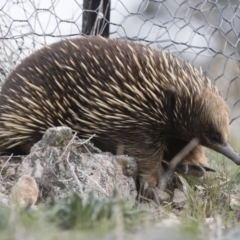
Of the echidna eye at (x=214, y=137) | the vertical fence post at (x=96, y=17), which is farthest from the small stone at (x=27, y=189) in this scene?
the vertical fence post at (x=96, y=17)

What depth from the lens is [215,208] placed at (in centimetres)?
331

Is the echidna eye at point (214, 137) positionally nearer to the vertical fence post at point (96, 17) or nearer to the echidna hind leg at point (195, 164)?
the echidna hind leg at point (195, 164)

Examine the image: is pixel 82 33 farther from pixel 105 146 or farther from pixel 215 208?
pixel 215 208

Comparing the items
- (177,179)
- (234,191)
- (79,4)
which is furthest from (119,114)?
(79,4)

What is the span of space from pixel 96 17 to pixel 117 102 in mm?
1531

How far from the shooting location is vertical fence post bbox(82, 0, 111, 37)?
538 centimetres

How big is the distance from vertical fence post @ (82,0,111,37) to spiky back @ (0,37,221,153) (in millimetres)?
1157

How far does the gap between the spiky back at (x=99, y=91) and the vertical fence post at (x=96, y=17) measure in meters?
1.16

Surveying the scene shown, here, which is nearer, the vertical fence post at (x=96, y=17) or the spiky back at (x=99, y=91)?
the spiky back at (x=99, y=91)

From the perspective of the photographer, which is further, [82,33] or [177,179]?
[82,33]

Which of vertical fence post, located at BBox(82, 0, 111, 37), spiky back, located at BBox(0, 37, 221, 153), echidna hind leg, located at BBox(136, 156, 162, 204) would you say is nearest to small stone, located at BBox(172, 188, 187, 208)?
echidna hind leg, located at BBox(136, 156, 162, 204)

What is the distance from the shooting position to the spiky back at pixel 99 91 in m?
4.02

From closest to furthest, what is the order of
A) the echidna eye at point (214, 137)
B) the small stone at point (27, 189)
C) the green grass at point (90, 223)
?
the green grass at point (90, 223) → the small stone at point (27, 189) → the echidna eye at point (214, 137)

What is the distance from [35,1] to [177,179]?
82.9 inches
